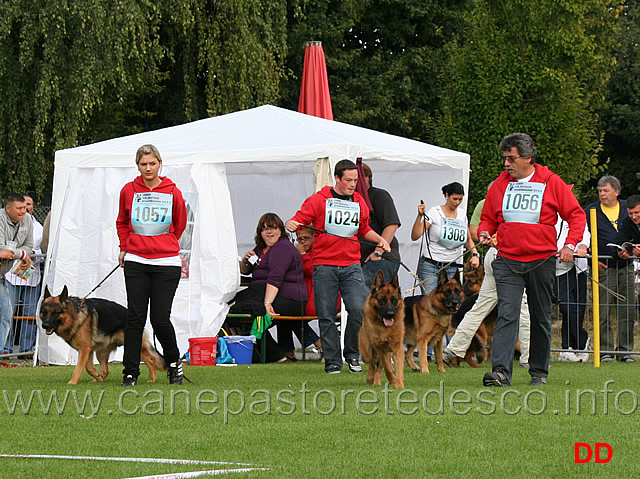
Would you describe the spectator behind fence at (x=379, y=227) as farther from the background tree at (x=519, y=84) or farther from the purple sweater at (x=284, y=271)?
the background tree at (x=519, y=84)

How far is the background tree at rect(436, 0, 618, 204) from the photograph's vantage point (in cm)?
1752

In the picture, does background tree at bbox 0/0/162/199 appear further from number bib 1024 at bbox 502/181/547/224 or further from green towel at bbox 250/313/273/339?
number bib 1024 at bbox 502/181/547/224

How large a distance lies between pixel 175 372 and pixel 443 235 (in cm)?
373

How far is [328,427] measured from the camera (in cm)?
520

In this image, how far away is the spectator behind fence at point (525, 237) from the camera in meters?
7.04

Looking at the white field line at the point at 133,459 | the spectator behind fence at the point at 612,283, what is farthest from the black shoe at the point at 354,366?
the white field line at the point at 133,459

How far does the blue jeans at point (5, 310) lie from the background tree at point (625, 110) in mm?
18921

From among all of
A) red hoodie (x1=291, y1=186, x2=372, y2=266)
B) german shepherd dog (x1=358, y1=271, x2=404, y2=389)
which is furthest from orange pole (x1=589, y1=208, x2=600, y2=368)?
german shepherd dog (x1=358, y1=271, x2=404, y2=389)

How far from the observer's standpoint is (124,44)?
15133 mm

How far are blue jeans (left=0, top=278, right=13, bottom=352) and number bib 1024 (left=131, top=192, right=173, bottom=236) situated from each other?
135 inches

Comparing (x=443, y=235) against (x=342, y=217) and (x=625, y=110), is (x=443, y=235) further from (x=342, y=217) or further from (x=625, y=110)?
(x=625, y=110)

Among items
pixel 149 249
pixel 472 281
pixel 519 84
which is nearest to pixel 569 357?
pixel 472 281

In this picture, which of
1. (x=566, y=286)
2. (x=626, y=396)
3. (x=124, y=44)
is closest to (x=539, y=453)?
(x=626, y=396)

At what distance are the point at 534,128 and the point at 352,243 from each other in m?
10.4
